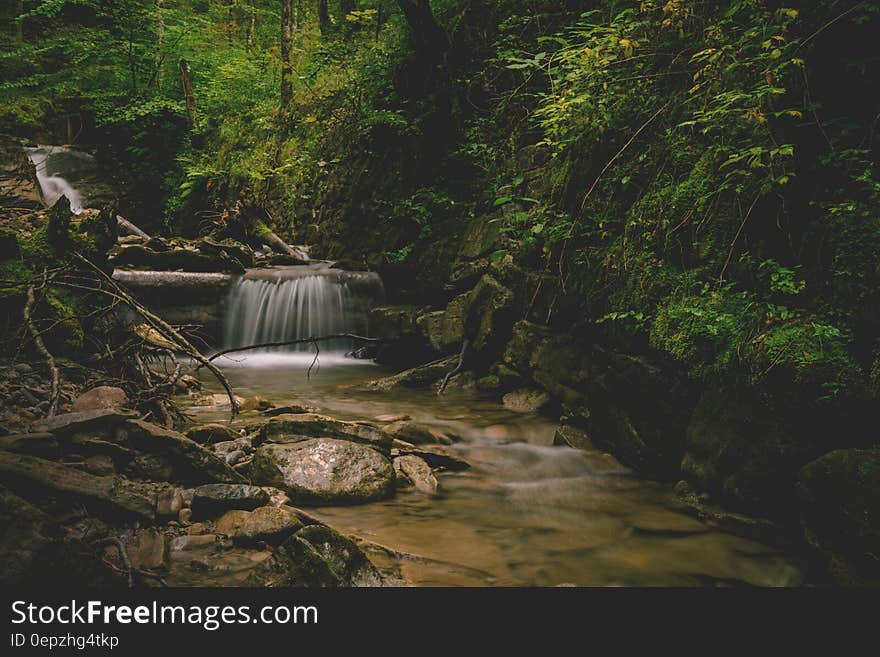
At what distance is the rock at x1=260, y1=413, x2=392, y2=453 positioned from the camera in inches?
183

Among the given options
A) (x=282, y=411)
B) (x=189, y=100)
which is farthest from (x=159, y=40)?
(x=282, y=411)

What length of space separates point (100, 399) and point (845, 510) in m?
5.03

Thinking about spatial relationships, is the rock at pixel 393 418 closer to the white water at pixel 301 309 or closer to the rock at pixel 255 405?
the rock at pixel 255 405

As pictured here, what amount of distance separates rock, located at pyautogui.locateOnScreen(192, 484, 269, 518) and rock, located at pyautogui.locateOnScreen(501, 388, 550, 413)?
3.86 meters

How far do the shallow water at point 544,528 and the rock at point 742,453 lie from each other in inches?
11.6

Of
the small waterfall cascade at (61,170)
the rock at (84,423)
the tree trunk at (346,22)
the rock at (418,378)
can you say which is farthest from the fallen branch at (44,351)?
the tree trunk at (346,22)

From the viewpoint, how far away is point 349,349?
10469 mm

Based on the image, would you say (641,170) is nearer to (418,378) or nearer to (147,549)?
(418,378)

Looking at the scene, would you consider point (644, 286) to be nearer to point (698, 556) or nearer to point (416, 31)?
point (698, 556)

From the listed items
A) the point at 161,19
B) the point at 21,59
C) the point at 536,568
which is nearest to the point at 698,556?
the point at 536,568

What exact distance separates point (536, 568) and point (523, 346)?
3.81m

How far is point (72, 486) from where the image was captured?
2.80 metres

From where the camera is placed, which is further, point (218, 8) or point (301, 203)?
point (218, 8)

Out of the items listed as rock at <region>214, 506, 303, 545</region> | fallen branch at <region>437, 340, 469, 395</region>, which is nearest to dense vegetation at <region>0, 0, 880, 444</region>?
fallen branch at <region>437, 340, 469, 395</region>
